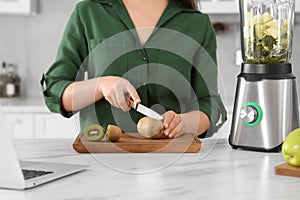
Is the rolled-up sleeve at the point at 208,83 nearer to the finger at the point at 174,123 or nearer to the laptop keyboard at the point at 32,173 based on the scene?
the finger at the point at 174,123

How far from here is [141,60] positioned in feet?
5.73

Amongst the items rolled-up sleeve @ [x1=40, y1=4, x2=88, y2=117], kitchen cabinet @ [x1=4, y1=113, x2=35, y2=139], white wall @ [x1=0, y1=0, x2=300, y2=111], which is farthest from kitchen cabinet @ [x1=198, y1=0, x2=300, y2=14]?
rolled-up sleeve @ [x1=40, y1=4, x2=88, y2=117]

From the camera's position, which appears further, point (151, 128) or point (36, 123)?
point (36, 123)

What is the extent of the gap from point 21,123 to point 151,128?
2016 millimetres

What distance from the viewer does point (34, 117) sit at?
3312 millimetres

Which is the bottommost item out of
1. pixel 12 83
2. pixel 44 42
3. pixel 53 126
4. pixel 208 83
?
pixel 53 126

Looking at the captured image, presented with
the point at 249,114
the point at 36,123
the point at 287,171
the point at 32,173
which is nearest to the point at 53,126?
the point at 36,123

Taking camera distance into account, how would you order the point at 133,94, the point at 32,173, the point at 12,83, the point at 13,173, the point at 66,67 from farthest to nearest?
the point at 12,83 < the point at 66,67 < the point at 133,94 < the point at 32,173 < the point at 13,173

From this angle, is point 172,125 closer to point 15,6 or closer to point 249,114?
point 249,114

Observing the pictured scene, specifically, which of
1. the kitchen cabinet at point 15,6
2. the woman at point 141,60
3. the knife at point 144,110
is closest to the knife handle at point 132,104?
the knife at point 144,110

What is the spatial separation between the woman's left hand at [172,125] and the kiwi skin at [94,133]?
0.17m

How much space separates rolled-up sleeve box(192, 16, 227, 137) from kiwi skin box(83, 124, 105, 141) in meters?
0.33

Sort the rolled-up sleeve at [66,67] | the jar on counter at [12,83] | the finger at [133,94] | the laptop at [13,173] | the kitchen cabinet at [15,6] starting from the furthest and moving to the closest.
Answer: the jar on counter at [12,83] < the kitchen cabinet at [15,6] < the rolled-up sleeve at [66,67] < the finger at [133,94] < the laptop at [13,173]

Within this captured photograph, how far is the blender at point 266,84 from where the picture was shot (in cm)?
149
